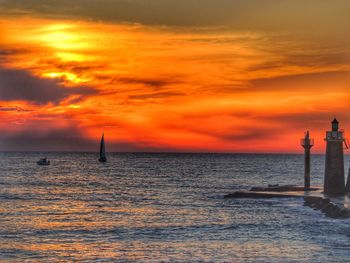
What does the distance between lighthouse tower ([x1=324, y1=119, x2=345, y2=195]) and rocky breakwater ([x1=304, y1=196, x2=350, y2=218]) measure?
261cm

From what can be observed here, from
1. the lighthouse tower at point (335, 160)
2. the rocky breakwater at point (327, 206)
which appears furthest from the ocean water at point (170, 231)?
the lighthouse tower at point (335, 160)

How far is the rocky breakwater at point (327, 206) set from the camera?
43.7m

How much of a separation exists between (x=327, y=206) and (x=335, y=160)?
8.68 meters

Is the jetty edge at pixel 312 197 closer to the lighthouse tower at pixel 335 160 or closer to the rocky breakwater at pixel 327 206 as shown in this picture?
the rocky breakwater at pixel 327 206

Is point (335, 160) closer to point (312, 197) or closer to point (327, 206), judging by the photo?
point (312, 197)

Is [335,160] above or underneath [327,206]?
above

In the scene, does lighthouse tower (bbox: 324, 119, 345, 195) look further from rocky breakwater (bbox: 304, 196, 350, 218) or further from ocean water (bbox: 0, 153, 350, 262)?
ocean water (bbox: 0, 153, 350, 262)

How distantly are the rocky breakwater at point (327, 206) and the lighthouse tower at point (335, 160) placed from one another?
261 centimetres

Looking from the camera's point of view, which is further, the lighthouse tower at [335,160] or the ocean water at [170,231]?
the lighthouse tower at [335,160]

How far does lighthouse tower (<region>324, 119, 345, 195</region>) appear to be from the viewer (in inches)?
2186

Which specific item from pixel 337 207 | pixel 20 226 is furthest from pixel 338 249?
pixel 20 226

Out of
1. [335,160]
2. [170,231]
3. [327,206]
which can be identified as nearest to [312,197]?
[335,160]

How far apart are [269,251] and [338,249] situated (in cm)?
338

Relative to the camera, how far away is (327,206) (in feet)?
157
